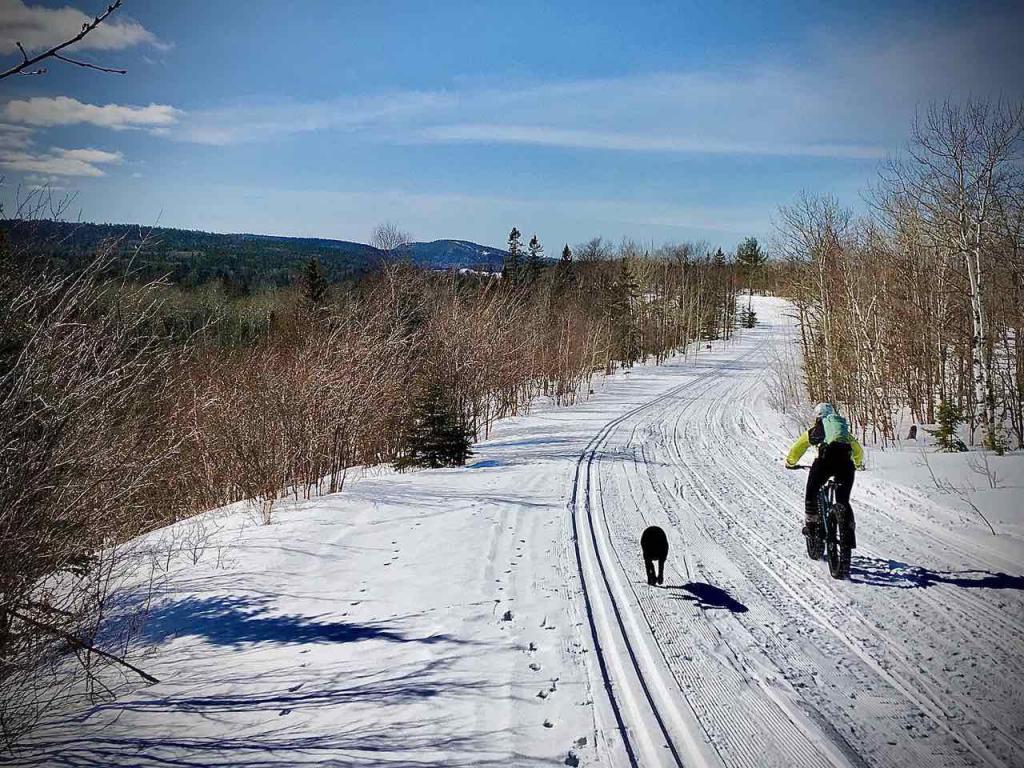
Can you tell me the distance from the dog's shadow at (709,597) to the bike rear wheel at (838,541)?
4.42 feet

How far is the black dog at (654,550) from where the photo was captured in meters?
6.27

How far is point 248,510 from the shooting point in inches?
381

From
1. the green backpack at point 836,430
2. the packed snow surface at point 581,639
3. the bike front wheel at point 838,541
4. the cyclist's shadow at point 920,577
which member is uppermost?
the green backpack at point 836,430

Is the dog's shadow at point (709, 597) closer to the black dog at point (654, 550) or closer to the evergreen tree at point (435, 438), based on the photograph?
the black dog at point (654, 550)

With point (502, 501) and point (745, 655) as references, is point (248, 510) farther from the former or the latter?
point (745, 655)

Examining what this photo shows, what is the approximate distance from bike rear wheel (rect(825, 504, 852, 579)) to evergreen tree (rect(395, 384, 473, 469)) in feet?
30.1

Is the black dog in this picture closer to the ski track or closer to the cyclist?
the ski track

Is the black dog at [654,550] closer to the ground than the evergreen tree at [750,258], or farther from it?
closer to the ground

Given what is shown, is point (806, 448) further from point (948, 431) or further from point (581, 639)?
point (948, 431)

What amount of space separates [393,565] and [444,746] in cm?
360

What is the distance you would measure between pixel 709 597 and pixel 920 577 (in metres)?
2.38

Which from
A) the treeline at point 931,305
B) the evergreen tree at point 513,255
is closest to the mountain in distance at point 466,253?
the evergreen tree at point 513,255

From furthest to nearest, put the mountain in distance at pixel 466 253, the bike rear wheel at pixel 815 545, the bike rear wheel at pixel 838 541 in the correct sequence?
the mountain in distance at pixel 466 253 → the bike rear wheel at pixel 815 545 → the bike rear wheel at pixel 838 541

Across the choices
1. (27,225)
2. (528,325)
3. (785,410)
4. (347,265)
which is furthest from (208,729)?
(347,265)
